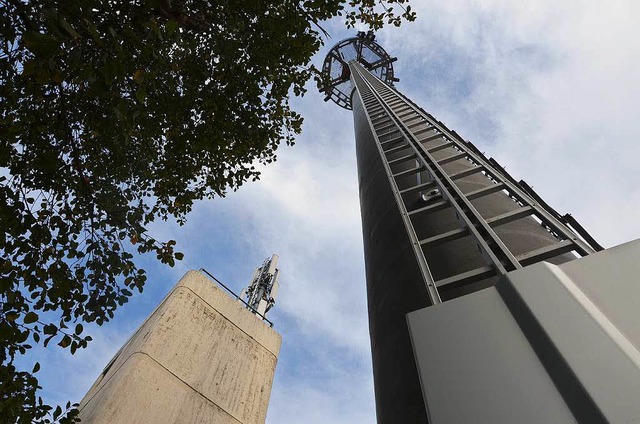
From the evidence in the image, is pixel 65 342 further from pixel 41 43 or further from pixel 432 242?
pixel 432 242

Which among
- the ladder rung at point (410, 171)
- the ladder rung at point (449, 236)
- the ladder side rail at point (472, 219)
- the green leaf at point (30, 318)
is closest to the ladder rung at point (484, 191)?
the ladder side rail at point (472, 219)

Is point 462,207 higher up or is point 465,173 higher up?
point 465,173

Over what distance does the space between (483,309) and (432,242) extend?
67.3 inches

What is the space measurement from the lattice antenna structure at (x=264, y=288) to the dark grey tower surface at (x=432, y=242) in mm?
11091

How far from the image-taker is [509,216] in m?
3.36

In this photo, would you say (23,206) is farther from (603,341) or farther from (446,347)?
(603,341)

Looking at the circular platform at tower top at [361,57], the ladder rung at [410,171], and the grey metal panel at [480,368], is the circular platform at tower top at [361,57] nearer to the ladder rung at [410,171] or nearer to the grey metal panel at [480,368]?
the ladder rung at [410,171]

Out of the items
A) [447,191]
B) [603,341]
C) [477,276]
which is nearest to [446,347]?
[603,341]

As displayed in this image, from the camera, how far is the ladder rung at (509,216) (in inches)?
131

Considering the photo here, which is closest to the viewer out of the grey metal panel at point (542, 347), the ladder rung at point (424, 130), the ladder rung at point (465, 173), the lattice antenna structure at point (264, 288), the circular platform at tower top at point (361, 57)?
the grey metal panel at point (542, 347)

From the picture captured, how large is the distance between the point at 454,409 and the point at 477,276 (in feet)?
4.58

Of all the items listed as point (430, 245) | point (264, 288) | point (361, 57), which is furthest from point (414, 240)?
point (361, 57)

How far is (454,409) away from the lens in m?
1.47

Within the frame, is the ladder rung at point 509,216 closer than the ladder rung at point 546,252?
No
